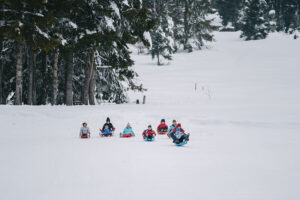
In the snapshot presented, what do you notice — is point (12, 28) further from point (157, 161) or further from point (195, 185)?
point (195, 185)

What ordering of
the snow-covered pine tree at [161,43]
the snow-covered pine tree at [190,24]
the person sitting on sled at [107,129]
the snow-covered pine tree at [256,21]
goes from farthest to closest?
the snow-covered pine tree at [256,21] → the snow-covered pine tree at [190,24] → the snow-covered pine tree at [161,43] → the person sitting on sled at [107,129]

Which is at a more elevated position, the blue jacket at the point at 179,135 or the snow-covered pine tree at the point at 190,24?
the snow-covered pine tree at the point at 190,24

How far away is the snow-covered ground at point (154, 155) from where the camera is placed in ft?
18.5

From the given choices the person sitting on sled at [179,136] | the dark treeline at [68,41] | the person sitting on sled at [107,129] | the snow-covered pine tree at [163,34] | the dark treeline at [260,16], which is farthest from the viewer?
the dark treeline at [260,16]

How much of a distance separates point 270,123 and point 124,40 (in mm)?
9689

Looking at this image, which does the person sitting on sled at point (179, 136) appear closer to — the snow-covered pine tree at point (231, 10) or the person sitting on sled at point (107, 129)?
the person sitting on sled at point (107, 129)

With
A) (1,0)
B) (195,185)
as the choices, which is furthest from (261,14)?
(195,185)

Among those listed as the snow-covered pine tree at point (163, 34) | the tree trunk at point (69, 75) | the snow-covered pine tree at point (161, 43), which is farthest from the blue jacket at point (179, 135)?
the snow-covered pine tree at point (163, 34)

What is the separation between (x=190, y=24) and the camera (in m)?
53.7

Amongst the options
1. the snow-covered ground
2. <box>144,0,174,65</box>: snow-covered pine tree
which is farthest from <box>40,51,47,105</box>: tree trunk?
<box>144,0,174,65</box>: snow-covered pine tree

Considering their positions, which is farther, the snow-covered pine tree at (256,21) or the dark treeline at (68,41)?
the snow-covered pine tree at (256,21)

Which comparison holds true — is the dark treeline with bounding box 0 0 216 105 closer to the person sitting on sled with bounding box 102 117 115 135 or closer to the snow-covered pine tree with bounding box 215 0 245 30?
the person sitting on sled with bounding box 102 117 115 135

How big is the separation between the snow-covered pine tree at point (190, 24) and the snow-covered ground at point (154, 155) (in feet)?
100

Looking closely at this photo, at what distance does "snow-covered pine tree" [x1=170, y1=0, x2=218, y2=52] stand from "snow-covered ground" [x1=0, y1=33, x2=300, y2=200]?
3053cm
